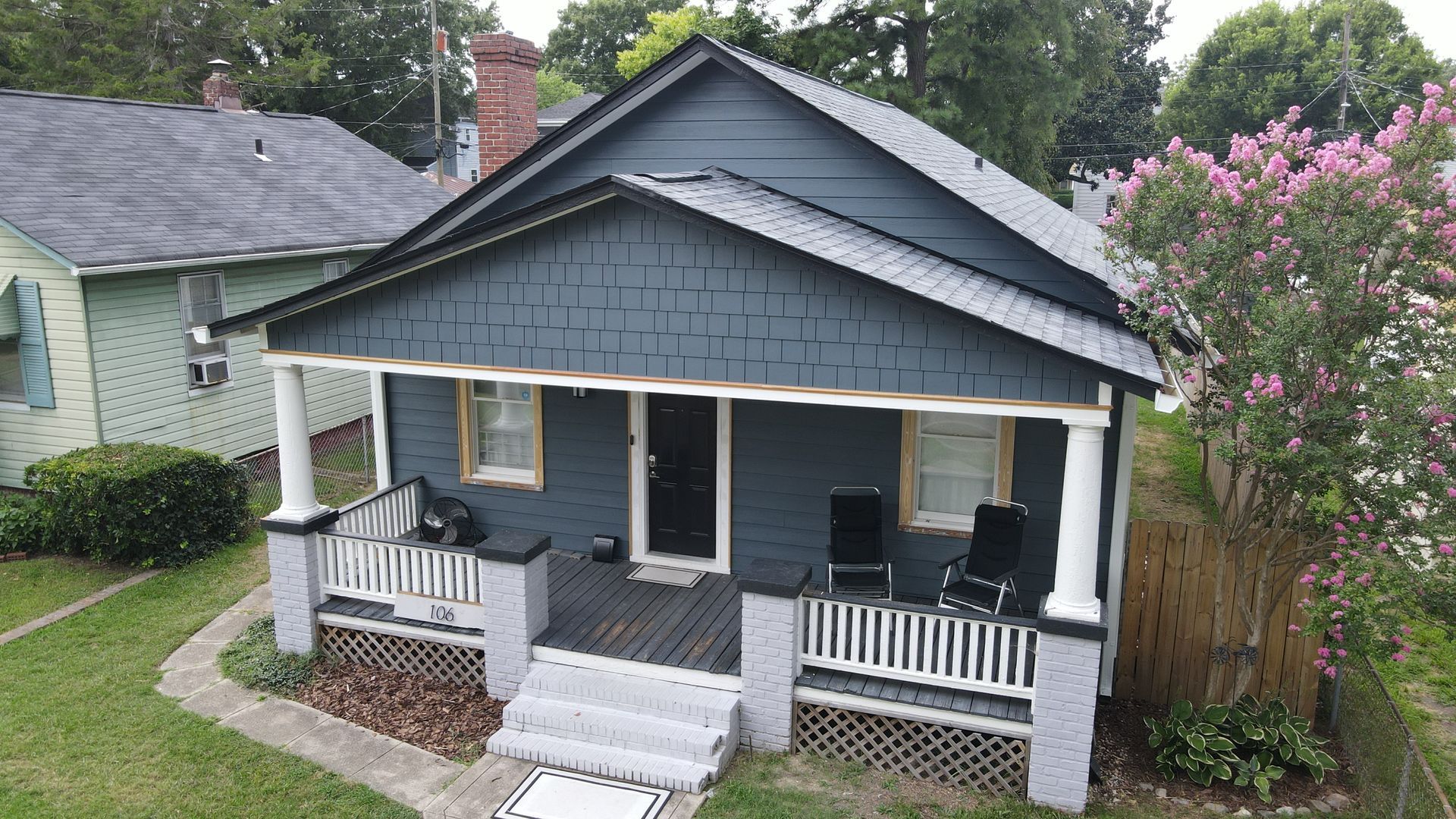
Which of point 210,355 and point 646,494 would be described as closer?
point 646,494

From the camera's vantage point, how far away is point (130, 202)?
13.1 metres

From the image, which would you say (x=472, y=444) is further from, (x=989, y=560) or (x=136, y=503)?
(x=989, y=560)

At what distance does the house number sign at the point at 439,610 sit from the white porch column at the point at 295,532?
34.6 inches

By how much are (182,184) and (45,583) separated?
6725mm

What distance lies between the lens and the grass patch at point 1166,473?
12969mm

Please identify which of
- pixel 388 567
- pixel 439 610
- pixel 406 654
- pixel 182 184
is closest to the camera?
pixel 439 610

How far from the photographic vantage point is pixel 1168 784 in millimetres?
6801

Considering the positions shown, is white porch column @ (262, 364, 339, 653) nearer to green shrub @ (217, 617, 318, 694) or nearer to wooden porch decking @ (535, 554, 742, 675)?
green shrub @ (217, 617, 318, 694)

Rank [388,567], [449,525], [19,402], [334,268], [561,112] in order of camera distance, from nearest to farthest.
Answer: [388,567] → [449,525] → [19,402] → [334,268] → [561,112]

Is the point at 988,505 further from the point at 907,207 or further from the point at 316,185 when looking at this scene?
the point at 316,185

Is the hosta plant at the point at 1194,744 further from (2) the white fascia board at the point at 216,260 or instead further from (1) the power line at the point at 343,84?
(1) the power line at the point at 343,84

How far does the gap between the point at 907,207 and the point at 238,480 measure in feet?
26.7

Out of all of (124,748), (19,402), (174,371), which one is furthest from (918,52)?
(124,748)

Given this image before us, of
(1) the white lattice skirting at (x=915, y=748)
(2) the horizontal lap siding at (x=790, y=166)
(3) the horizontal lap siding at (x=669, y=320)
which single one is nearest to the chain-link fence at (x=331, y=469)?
(3) the horizontal lap siding at (x=669, y=320)
